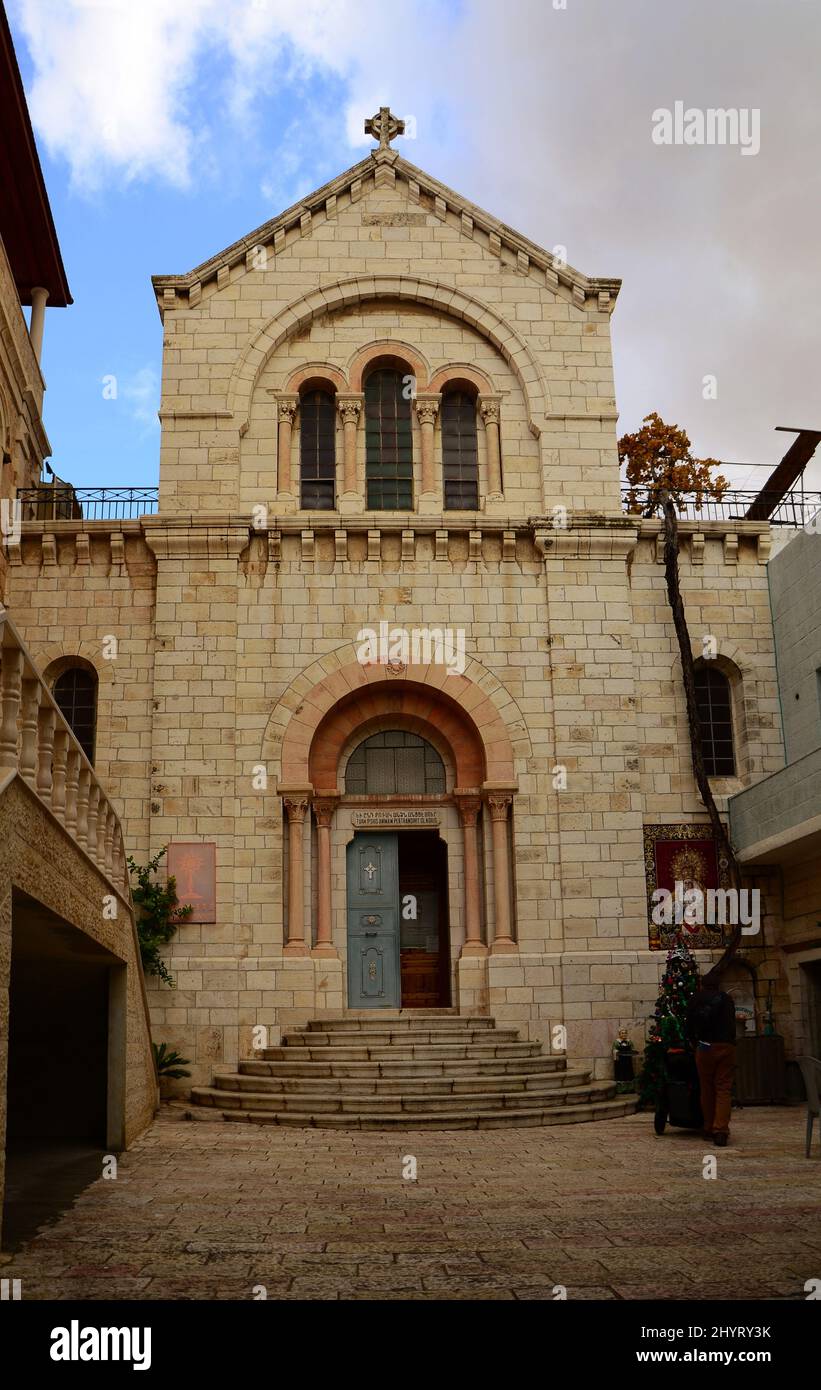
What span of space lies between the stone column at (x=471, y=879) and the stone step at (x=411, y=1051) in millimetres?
1815

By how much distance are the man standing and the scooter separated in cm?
38

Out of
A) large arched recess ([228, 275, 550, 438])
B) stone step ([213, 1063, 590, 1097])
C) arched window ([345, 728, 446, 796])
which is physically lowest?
stone step ([213, 1063, 590, 1097])

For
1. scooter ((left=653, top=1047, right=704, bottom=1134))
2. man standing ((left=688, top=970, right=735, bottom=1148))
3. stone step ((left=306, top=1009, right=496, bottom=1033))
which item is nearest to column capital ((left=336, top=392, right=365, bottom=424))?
stone step ((left=306, top=1009, right=496, bottom=1033))

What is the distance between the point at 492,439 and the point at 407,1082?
36.4 ft

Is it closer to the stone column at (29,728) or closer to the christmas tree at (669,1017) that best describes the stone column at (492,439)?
the christmas tree at (669,1017)

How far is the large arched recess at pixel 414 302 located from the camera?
2220cm

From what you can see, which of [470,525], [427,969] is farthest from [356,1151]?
[470,525]

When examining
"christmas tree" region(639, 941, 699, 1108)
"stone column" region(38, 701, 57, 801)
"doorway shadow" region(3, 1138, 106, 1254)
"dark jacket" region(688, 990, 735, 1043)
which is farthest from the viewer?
"christmas tree" region(639, 941, 699, 1108)

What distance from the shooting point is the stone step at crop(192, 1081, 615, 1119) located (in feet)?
53.9

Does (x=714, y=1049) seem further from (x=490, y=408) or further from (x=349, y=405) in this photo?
(x=349, y=405)

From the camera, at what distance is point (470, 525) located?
21281 mm

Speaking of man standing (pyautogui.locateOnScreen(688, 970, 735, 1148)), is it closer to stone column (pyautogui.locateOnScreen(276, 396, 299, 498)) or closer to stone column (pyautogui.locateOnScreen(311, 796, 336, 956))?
stone column (pyautogui.locateOnScreen(311, 796, 336, 956))

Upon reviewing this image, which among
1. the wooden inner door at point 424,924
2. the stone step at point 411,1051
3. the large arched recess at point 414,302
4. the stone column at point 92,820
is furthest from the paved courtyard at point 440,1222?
the large arched recess at point 414,302
